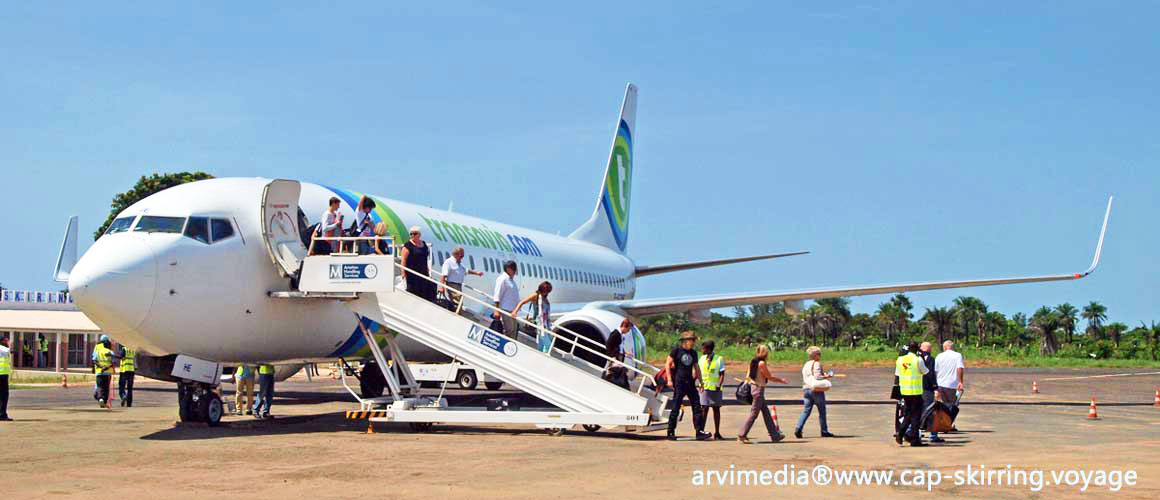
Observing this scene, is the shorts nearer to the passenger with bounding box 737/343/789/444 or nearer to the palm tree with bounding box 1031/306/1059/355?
the passenger with bounding box 737/343/789/444

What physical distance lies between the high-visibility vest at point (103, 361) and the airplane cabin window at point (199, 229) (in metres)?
7.33

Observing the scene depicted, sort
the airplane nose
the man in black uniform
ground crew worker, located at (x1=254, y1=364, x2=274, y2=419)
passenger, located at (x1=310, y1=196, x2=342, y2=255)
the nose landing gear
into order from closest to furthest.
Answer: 1. the airplane nose
2. the man in black uniform
3. the nose landing gear
4. passenger, located at (x1=310, y1=196, x2=342, y2=255)
5. ground crew worker, located at (x1=254, y1=364, x2=274, y2=419)

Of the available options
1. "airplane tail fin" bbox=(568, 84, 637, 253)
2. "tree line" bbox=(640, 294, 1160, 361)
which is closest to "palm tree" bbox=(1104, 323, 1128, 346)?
"tree line" bbox=(640, 294, 1160, 361)

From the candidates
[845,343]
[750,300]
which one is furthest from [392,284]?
[845,343]

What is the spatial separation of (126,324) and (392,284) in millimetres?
3145

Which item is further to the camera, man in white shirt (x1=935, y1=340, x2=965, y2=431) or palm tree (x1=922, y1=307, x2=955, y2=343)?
palm tree (x1=922, y1=307, x2=955, y2=343)

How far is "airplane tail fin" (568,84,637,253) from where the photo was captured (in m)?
33.9

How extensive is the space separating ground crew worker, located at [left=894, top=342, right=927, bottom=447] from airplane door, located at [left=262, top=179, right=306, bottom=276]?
305 inches

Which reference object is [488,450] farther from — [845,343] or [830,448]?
[845,343]

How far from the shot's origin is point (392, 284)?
48.8ft

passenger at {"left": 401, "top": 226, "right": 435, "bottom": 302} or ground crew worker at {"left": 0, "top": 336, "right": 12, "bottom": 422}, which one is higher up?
passenger at {"left": 401, "top": 226, "right": 435, "bottom": 302}

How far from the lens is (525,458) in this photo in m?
11.8

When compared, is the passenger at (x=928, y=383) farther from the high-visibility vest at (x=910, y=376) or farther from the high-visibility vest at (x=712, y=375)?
the high-visibility vest at (x=712, y=375)

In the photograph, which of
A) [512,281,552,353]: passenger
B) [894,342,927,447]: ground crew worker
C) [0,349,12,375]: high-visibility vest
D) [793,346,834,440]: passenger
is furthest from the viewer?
[0,349,12,375]: high-visibility vest
